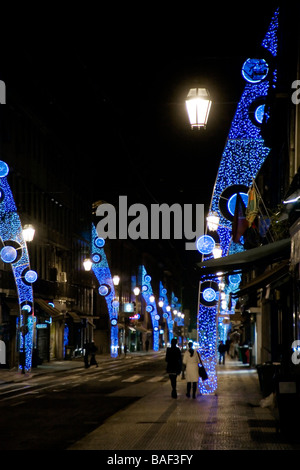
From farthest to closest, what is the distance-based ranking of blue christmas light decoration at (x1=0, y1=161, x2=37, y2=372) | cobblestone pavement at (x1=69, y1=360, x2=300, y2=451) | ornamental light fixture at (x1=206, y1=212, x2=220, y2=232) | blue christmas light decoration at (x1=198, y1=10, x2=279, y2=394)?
blue christmas light decoration at (x1=0, y1=161, x2=37, y2=372) < ornamental light fixture at (x1=206, y1=212, x2=220, y2=232) < blue christmas light decoration at (x1=198, y1=10, x2=279, y2=394) < cobblestone pavement at (x1=69, y1=360, x2=300, y2=451)

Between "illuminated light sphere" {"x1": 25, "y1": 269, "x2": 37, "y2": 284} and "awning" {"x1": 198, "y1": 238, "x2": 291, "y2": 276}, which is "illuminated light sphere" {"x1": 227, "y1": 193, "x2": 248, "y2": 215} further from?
"illuminated light sphere" {"x1": 25, "y1": 269, "x2": 37, "y2": 284}

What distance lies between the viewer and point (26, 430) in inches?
627

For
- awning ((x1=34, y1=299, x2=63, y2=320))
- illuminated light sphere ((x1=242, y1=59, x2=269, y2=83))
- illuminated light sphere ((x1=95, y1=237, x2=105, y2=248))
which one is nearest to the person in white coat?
illuminated light sphere ((x1=242, y1=59, x2=269, y2=83))

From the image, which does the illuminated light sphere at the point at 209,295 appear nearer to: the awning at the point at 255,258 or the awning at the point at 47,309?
the awning at the point at 255,258

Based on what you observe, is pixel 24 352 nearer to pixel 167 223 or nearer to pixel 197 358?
pixel 197 358

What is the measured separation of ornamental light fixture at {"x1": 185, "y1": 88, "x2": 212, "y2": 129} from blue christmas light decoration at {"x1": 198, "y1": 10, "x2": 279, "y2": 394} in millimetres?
4918

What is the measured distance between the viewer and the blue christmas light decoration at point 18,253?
36.9 meters

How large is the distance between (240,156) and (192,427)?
879 centimetres

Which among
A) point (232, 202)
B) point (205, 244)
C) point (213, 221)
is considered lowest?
point (205, 244)

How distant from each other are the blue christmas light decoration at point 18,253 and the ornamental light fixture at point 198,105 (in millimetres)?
24242

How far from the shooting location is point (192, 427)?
51.3 feet

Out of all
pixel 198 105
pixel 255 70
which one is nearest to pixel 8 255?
pixel 255 70

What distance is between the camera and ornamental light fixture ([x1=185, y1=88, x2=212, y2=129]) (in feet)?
43.6

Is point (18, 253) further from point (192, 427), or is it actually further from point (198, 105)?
point (198, 105)
